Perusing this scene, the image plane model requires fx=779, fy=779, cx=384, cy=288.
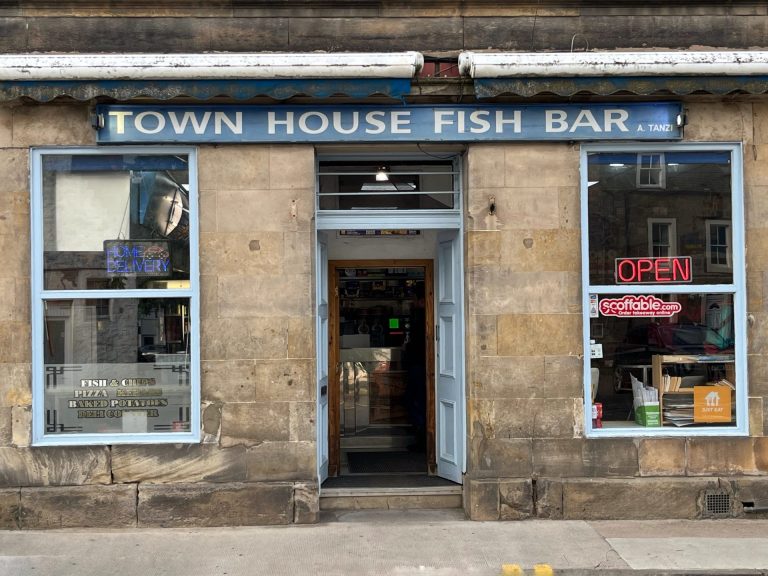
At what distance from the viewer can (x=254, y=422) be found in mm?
7547

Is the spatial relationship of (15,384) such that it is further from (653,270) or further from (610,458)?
(653,270)

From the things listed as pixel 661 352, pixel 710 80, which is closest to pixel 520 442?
pixel 661 352

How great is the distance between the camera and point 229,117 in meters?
7.56

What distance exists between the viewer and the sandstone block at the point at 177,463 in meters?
7.46

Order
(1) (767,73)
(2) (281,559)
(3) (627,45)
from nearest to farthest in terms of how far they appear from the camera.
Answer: (2) (281,559) < (1) (767,73) < (3) (627,45)

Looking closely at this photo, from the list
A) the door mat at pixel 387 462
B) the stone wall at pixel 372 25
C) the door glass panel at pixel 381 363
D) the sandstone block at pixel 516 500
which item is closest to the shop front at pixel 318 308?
the sandstone block at pixel 516 500

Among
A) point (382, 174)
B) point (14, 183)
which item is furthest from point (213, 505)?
point (382, 174)

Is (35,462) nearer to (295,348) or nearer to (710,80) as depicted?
(295,348)

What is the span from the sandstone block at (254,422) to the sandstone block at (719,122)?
489cm

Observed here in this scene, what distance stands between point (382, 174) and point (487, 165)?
4.08 feet

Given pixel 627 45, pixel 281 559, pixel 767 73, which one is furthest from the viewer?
pixel 627 45

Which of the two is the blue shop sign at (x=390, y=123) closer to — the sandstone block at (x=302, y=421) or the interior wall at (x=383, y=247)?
the interior wall at (x=383, y=247)

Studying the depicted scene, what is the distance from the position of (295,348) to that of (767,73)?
16.9ft

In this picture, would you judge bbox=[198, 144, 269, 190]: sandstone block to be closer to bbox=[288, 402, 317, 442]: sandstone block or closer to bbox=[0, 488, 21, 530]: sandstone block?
bbox=[288, 402, 317, 442]: sandstone block
